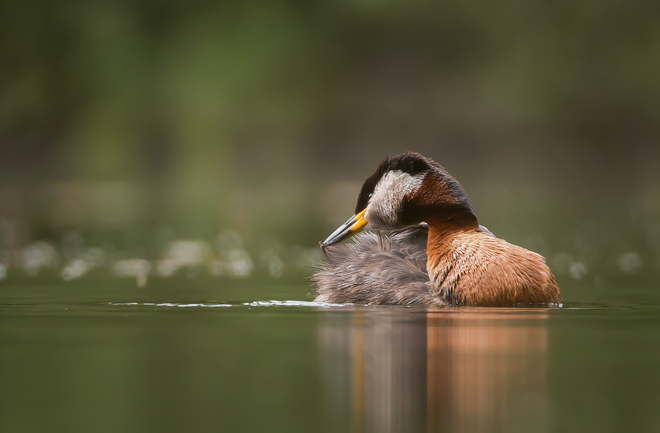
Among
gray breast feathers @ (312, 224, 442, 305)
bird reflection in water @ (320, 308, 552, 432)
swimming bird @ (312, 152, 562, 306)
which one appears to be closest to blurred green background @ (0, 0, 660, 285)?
gray breast feathers @ (312, 224, 442, 305)

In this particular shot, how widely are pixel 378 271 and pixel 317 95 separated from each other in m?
25.0

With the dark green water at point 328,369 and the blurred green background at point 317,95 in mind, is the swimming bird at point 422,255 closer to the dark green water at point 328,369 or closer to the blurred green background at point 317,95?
the dark green water at point 328,369

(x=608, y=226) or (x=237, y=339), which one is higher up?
(x=608, y=226)

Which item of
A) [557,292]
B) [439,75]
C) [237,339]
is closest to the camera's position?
[237,339]

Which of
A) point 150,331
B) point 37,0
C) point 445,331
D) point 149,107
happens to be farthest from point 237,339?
point 37,0

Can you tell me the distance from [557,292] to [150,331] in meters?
2.73

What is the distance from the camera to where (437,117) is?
94.6ft

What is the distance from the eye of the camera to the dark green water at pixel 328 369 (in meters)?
3.03

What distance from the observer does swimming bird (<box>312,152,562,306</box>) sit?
5895 millimetres

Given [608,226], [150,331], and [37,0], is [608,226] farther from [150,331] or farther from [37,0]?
[37,0]

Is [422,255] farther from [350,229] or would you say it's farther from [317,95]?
[317,95]

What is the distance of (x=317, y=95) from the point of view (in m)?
30.9

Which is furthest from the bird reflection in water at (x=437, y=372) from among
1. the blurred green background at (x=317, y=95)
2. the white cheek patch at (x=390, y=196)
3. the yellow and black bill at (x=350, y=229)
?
the blurred green background at (x=317, y=95)

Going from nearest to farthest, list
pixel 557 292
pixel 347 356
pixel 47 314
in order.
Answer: pixel 347 356
pixel 47 314
pixel 557 292
